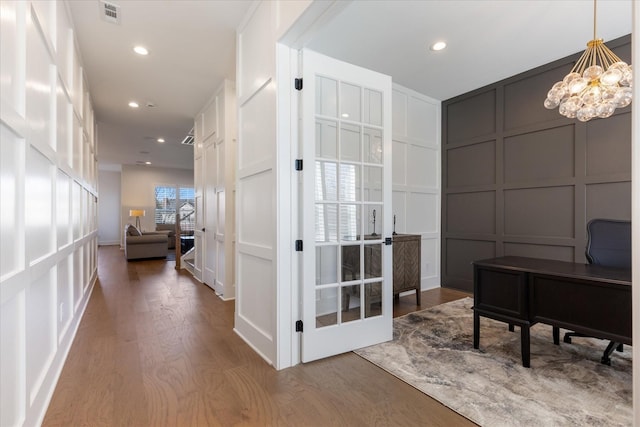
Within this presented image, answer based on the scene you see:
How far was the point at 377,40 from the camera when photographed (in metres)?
3.04

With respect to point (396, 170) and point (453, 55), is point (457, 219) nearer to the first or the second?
point (396, 170)

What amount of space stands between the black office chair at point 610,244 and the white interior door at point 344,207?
162cm

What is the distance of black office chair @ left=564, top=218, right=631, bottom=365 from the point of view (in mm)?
2324

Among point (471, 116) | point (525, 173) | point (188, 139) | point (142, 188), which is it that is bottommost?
point (525, 173)

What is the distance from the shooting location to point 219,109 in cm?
418

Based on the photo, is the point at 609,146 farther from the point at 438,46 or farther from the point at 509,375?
the point at 509,375

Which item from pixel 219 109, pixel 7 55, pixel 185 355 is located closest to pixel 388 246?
pixel 185 355

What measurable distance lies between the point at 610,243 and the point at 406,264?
→ 1856mm

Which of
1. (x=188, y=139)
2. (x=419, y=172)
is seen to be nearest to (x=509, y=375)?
(x=419, y=172)

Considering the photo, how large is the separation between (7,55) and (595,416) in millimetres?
3373

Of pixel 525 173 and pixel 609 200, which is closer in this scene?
pixel 609 200

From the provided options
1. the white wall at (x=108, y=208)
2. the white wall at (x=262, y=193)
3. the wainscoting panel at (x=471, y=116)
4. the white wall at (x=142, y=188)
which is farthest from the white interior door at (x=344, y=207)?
the white wall at (x=108, y=208)

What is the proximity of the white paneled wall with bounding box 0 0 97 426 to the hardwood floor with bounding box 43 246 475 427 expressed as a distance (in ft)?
0.72

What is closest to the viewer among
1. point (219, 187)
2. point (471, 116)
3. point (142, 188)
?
point (219, 187)
